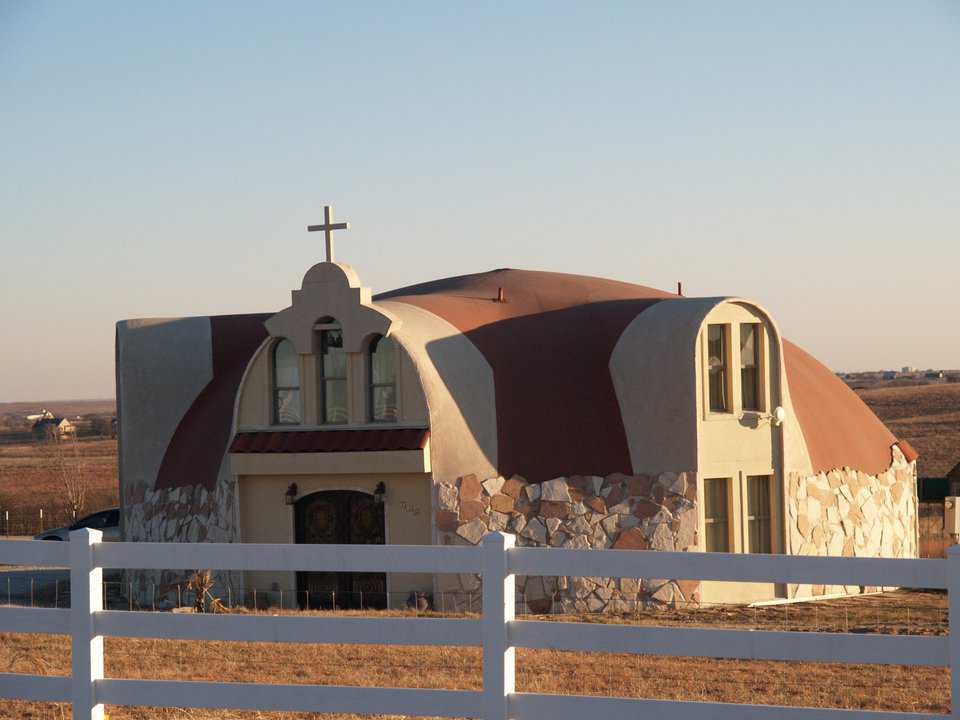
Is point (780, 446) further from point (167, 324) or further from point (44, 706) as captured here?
point (44, 706)

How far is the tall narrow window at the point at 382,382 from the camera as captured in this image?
2270 cm

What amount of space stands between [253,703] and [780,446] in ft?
53.0

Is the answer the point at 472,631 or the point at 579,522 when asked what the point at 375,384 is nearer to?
the point at 579,522

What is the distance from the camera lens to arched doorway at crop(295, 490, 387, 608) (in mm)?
22438

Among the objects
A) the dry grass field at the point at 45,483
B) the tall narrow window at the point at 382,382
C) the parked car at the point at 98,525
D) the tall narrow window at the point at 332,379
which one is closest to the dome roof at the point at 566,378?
the tall narrow window at the point at 382,382

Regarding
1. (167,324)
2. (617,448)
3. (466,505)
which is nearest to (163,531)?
(167,324)

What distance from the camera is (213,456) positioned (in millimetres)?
24562

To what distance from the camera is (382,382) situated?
901 inches

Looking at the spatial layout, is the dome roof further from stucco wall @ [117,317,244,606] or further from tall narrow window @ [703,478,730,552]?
stucco wall @ [117,317,244,606]

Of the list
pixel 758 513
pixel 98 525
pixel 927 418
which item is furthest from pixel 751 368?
pixel 927 418

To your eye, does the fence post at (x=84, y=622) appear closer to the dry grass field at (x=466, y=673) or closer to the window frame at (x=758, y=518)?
the dry grass field at (x=466, y=673)

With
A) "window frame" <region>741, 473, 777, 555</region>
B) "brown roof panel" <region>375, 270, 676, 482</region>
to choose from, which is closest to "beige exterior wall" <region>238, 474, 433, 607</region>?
"brown roof panel" <region>375, 270, 676, 482</region>

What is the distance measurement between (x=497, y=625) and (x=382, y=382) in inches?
591

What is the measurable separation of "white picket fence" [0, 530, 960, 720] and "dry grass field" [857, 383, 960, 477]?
55.0 m
